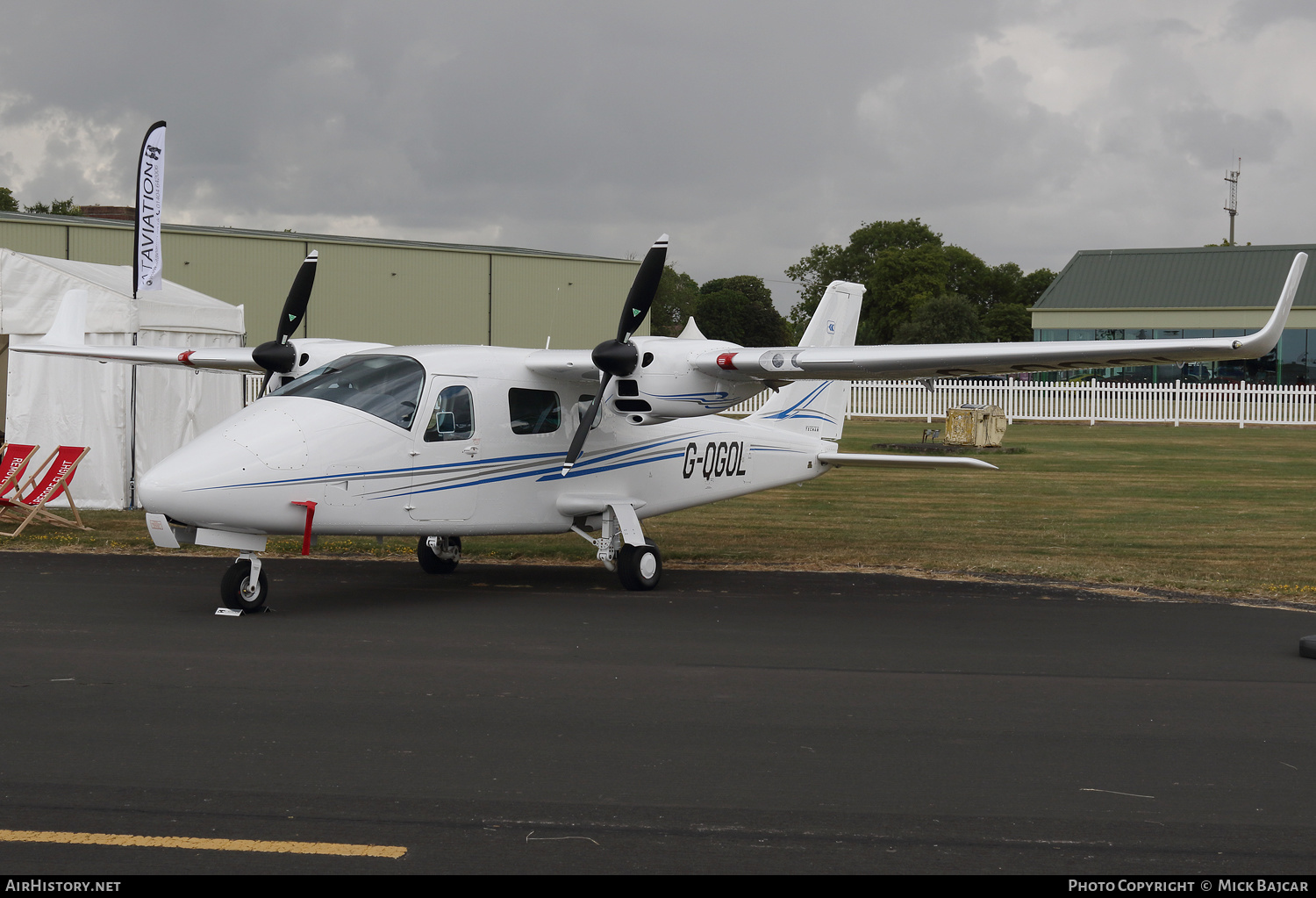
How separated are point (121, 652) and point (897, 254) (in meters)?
85.7

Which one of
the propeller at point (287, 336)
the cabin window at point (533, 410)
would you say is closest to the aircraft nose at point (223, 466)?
the cabin window at point (533, 410)

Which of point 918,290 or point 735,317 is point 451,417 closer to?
point 918,290

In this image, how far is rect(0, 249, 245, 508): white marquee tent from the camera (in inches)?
753

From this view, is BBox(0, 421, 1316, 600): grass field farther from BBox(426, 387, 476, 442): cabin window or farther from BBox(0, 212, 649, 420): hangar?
BBox(0, 212, 649, 420): hangar

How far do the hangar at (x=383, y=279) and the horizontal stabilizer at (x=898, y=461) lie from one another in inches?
1194

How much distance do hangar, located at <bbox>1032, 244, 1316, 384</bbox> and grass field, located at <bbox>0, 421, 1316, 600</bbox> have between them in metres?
28.9

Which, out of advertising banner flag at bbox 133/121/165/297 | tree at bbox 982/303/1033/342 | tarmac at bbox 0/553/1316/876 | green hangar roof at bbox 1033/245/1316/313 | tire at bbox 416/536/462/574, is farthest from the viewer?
tree at bbox 982/303/1033/342

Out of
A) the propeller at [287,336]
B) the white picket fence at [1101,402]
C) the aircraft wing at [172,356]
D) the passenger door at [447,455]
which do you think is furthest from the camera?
the white picket fence at [1101,402]

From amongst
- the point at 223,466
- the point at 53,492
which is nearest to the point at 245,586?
the point at 223,466

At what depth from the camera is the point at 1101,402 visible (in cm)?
4594

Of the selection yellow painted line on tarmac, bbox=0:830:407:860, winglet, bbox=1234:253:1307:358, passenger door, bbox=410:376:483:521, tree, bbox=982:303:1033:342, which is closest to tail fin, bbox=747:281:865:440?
passenger door, bbox=410:376:483:521

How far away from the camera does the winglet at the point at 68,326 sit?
658 inches

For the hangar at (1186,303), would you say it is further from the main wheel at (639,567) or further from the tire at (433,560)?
the tire at (433,560)
